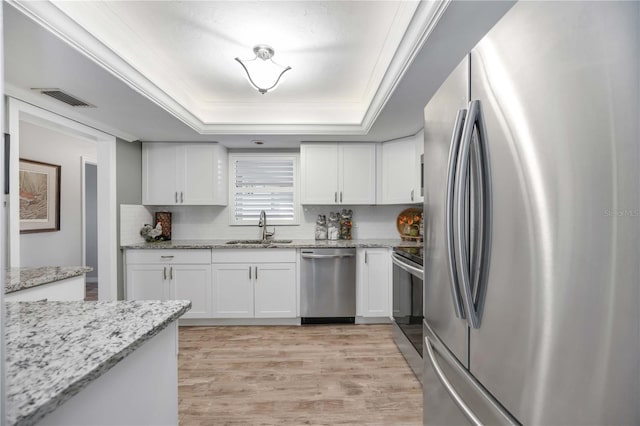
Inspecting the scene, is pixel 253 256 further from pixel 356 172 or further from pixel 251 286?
pixel 356 172

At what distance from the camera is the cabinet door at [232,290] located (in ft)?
10.7

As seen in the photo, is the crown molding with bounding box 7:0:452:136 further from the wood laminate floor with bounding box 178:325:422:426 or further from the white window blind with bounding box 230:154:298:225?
the wood laminate floor with bounding box 178:325:422:426

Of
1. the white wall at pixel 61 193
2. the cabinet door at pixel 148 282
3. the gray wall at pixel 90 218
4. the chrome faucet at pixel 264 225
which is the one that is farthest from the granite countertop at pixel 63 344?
the gray wall at pixel 90 218

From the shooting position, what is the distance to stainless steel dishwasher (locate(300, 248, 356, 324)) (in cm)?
327

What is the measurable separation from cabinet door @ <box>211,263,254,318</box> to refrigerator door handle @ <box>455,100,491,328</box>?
8.87ft

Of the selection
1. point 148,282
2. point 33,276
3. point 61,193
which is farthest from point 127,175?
point 33,276

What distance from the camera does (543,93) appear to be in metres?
0.64

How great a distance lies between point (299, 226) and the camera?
3.95 m

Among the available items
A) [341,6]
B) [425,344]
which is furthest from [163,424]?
[341,6]

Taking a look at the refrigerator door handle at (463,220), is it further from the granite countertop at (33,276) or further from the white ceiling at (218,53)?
the granite countertop at (33,276)

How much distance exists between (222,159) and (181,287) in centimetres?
156

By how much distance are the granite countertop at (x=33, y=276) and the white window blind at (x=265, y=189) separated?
6.67 ft

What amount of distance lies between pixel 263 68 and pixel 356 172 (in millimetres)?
1778

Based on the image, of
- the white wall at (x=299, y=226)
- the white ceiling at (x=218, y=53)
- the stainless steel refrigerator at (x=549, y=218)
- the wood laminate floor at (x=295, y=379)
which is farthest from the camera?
the white wall at (x=299, y=226)
